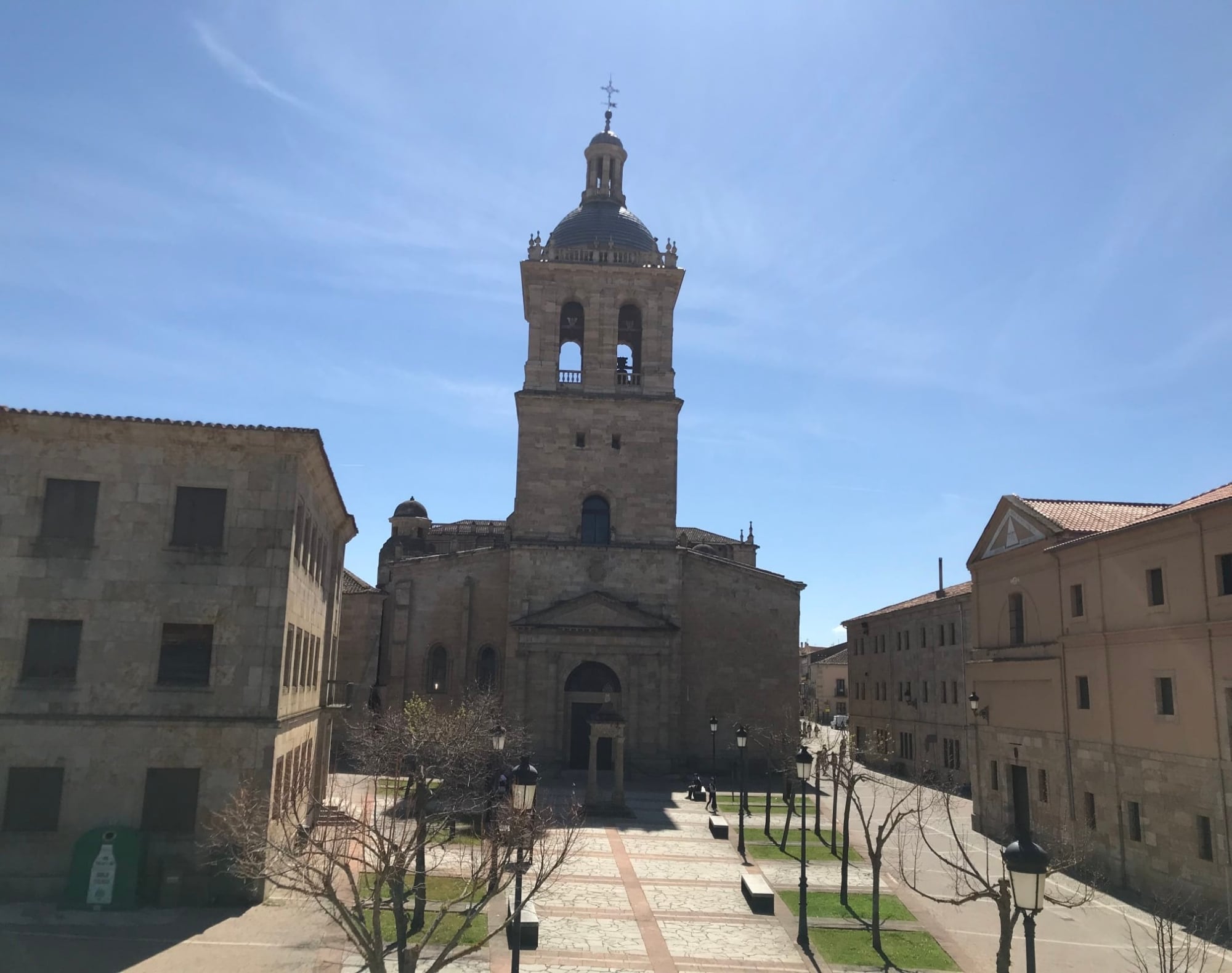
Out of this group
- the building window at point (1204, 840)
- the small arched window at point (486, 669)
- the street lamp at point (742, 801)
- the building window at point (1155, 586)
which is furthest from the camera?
the small arched window at point (486, 669)

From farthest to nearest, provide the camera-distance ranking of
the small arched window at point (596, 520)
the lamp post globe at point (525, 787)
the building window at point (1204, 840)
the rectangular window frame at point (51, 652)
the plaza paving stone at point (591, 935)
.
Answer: the small arched window at point (596, 520) < the building window at point (1204, 840) < the rectangular window frame at point (51, 652) < the plaza paving stone at point (591, 935) < the lamp post globe at point (525, 787)

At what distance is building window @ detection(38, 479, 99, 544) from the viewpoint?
19656 millimetres

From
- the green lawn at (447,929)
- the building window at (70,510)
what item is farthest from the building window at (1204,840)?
the building window at (70,510)

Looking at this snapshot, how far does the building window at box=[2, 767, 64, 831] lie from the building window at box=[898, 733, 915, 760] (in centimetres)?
4112

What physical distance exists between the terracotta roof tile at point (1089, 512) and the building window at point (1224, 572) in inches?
201

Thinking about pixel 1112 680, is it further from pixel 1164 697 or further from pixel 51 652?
pixel 51 652

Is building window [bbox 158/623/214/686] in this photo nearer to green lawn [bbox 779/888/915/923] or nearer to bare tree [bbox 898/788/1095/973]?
green lawn [bbox 779/888/915/923]

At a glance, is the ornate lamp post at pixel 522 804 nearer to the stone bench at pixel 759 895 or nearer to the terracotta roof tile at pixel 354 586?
the stone bench at pixel 759 895

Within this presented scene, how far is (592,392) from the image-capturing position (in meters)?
46.5

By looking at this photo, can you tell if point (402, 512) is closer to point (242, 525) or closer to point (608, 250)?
point (608, 250)

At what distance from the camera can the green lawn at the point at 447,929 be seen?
55.8ft

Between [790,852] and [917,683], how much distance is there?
24978mm

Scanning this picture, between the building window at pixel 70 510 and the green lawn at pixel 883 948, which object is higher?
the building window at pixel 70 510

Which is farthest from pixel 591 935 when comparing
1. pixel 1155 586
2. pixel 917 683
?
pixel 917 683
